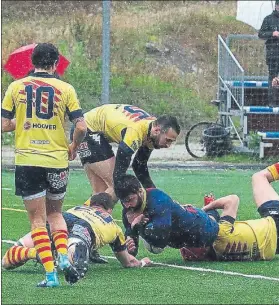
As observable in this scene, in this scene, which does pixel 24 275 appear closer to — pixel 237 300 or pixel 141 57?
pixel 237 300

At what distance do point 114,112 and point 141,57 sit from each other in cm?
1427

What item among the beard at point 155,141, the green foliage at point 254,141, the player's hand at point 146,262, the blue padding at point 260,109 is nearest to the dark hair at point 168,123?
the beard at point 155,141

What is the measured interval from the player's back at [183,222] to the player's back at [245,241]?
5.3 inches

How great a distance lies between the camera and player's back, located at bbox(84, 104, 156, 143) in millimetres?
9547

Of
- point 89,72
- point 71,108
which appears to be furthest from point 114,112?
point 89,72

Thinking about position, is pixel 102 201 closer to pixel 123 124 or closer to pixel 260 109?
pixel 123 124

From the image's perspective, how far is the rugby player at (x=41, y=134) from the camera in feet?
25.6

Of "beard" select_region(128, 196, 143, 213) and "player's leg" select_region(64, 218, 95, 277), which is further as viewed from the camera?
"beard" select_region(128, 196, 143, 213)

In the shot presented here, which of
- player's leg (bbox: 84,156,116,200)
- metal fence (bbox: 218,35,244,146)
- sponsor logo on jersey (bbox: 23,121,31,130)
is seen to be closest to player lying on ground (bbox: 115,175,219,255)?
sponsor logo on jersey (bbox: 23,121,31,130)

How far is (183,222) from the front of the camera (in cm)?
859

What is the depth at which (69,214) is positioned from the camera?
28.5 feet

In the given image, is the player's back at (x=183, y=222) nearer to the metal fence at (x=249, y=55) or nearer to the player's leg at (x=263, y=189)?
the player's leg at (x=263, y=189)

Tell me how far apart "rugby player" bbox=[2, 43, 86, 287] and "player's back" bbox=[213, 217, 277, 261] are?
1528mm

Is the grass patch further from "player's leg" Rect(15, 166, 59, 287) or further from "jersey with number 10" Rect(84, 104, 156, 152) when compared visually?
"jersey with number 10" Rect(84, 104, 156, 152)
